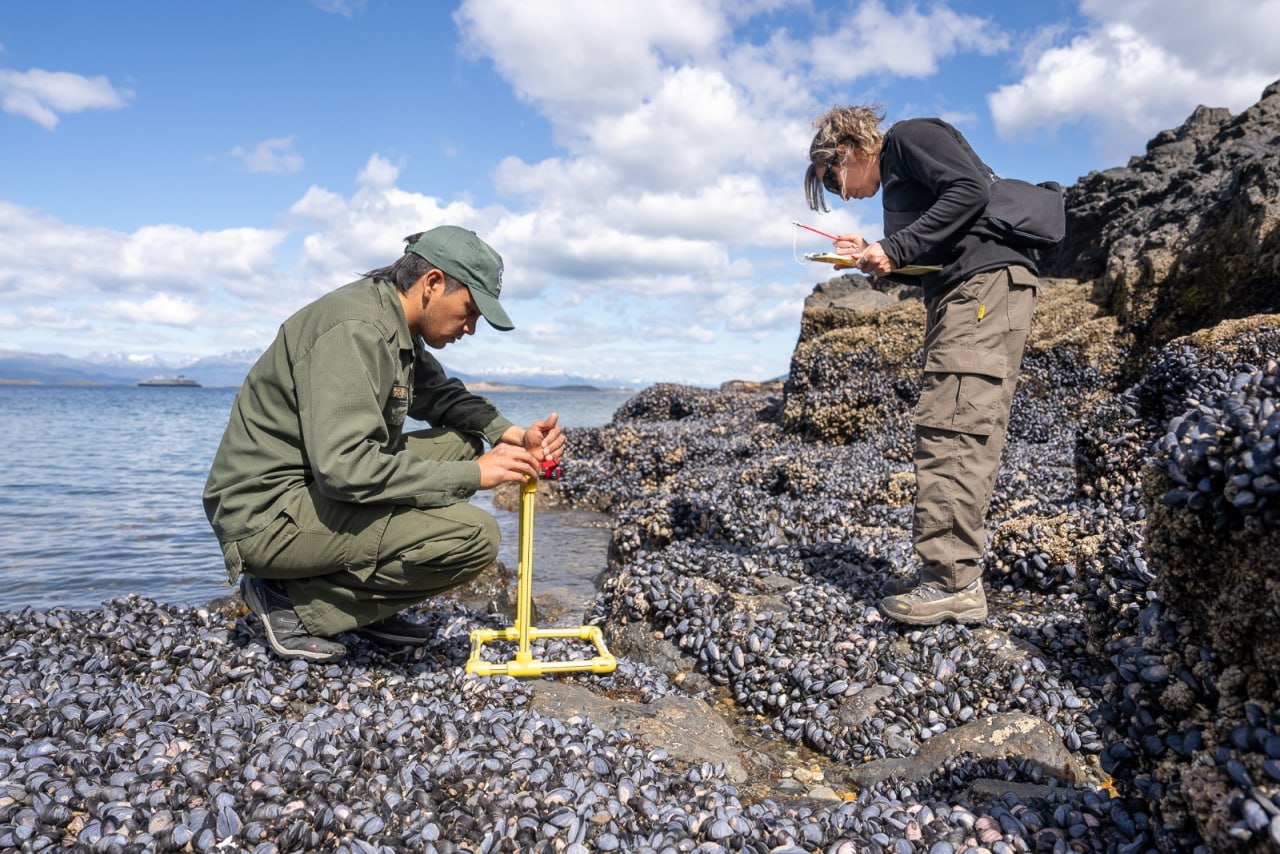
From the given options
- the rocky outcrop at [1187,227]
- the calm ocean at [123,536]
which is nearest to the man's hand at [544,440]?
the calm ocean at [123,536]

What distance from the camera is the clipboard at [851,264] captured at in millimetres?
4492

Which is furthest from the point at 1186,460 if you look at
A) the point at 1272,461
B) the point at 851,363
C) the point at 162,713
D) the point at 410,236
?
the point at 851,363

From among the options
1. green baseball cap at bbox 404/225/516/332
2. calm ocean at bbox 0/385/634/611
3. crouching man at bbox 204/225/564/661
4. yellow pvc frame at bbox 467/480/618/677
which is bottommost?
calm ocean at bbox 0/385/634/611

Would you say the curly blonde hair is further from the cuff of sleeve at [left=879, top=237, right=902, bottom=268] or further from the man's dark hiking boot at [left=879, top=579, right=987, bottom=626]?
the man's dark hiking boot at [left=879, top=579, right=987, bottom=626]

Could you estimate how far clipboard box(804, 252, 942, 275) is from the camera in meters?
4.49

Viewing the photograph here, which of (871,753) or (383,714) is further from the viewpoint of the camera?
(871,753)

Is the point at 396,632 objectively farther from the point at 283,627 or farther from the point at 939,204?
the point at 939,204

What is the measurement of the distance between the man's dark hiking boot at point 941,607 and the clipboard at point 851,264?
1.87 m

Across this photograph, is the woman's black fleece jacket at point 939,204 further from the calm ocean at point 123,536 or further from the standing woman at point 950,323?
the calm ocean at point 123,536

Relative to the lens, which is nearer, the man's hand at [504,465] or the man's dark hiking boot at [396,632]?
the man's hand at [504,465]

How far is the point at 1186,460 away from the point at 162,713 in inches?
155

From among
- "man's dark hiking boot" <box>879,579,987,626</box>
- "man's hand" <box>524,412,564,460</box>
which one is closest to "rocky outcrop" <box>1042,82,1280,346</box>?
"man's dark hiking boot" <box>879,579,987,626</box>

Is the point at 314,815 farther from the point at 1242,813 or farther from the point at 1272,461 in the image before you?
the point at 1272,461

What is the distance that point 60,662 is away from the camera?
13.1ft
